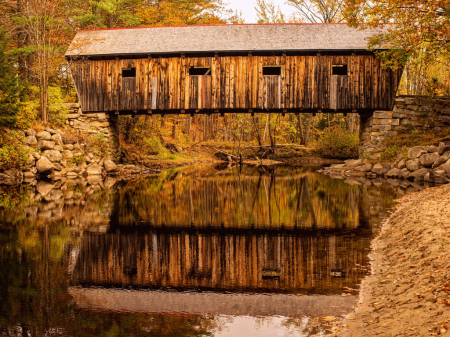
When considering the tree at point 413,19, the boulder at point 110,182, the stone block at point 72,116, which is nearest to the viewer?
the tree at point 413,19

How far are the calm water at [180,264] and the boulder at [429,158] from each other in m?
6.69

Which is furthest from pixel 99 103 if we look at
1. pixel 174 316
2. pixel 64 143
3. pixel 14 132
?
pixel 174 316

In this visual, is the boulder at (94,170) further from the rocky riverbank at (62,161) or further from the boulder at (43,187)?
the boulder at (43,187)

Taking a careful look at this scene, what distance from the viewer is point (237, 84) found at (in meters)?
21.5

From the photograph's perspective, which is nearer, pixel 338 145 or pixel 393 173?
pixel 393 173

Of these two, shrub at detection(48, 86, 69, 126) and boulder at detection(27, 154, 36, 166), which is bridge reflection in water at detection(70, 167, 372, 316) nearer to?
boulder at detection(27, 154, 36, 166)

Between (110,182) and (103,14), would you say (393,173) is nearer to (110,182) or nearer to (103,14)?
(110,182)

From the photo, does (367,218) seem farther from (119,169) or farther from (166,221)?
(119,169)

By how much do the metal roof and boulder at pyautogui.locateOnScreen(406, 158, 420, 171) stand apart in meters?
5.99

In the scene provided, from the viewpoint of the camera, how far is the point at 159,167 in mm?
26859

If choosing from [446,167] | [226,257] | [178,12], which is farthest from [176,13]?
[226,257]

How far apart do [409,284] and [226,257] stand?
114 inches

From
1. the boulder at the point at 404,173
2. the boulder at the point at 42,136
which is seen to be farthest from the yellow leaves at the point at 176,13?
the boulder at the point at 404,173

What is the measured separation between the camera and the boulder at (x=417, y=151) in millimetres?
18750
